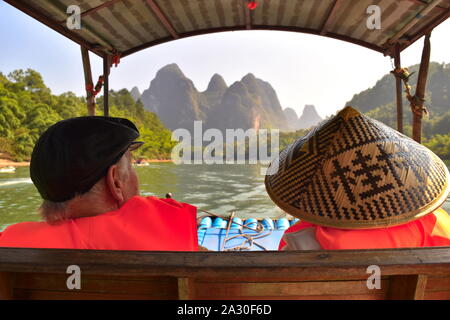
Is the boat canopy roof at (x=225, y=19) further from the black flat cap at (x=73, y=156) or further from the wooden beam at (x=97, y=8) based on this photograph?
the black flat cap at (x=73, y=156)

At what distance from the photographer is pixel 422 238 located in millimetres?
697

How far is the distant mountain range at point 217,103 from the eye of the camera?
72.0m

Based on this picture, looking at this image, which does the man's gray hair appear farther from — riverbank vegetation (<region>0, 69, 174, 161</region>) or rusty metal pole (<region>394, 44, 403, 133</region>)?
riverbank vegetation (<region>0, 69, 174, 161</region>)

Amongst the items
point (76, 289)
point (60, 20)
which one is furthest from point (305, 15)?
point (76, 289)

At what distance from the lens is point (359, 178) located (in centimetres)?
66

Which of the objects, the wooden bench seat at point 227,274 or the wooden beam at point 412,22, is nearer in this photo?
the wooden bench seat at point 227,274

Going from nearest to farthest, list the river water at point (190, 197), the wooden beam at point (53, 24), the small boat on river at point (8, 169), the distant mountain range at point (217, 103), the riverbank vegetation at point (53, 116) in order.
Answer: the wooden beam at point (53, 24) → the river water at point (190, 197) → the small boat on river at point (8, 169) → the riverbank vegetation at point (53, 116) → the distant mountain range at point (217, 103)

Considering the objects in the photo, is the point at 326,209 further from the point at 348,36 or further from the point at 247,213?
the point at 247,213

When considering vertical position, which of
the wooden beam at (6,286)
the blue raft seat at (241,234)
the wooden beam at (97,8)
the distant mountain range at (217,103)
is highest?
the distant mountain range at (217,103)

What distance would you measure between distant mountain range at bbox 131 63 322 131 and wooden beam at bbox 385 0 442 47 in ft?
208

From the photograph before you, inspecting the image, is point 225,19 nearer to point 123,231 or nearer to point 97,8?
point 97,8

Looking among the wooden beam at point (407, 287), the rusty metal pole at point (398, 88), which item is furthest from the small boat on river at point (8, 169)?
the wooden beam at point (407, 287)

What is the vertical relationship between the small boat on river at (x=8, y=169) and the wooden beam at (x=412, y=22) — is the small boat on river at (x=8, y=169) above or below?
below

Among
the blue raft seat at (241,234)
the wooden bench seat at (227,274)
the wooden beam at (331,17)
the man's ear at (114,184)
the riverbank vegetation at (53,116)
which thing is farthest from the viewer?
the riverbank vegetation at (53,116)
